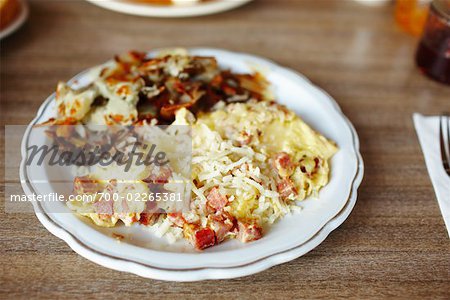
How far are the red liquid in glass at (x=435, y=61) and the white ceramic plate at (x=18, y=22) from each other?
163 cm

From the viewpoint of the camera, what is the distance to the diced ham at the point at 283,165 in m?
1.24

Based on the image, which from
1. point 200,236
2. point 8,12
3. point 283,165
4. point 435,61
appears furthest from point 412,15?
point 8,12

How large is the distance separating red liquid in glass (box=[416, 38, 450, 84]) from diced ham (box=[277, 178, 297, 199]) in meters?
0.98

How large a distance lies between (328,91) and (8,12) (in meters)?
1.32

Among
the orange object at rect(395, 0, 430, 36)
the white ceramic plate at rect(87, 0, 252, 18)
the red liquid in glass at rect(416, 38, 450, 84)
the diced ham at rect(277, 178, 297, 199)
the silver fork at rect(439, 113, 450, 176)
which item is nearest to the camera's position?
the diced ham at rect(277, 178, 297, 199)

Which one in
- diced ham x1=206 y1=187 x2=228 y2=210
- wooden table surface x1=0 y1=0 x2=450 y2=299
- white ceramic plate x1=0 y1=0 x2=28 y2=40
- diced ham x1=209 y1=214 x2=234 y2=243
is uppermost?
white ceramic plate x1=0 y1=0 x2=28 y2=40

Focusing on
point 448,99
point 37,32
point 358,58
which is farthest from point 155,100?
point 448,99

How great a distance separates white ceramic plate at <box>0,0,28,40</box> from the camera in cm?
183

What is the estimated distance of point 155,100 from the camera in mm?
1484

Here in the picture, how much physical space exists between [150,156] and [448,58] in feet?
4.10

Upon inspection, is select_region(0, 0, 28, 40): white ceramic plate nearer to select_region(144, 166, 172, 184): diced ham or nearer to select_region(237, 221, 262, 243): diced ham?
select_region(144, 166, 172, 184): diced ham

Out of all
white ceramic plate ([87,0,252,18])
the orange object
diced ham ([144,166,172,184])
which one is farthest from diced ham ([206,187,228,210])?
the orange object

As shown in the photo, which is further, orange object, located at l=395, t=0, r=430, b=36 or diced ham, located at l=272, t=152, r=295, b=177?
orange object, located at l=395, t=0, r=430, b=36

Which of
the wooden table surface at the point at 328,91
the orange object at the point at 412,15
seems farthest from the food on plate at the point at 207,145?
the orange object at the point at 412,15
